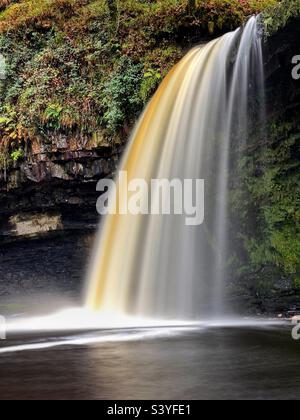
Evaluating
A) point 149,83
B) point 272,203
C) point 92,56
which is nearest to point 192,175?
point 272,203

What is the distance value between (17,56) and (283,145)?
8.61 meters

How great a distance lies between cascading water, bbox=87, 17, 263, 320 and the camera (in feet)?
32.4

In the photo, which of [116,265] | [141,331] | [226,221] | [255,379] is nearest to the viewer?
[255,379]

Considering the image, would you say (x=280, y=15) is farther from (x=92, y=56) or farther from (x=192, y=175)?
(x=92, y=56)

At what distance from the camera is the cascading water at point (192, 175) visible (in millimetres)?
9875

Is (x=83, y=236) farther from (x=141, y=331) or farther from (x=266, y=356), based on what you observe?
(x=266, y=356)

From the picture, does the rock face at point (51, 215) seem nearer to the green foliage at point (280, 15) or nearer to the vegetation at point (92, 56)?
the vegetation at point (92, 56)

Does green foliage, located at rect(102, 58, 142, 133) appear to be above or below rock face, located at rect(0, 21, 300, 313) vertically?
above

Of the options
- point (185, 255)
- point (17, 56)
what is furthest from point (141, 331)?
point (17, 56)

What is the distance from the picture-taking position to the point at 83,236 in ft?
46.2

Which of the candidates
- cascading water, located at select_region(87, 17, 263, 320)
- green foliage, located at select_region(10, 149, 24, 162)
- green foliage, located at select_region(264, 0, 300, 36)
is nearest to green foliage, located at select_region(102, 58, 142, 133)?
cascading water, located at select_region(87, 17, 263, 320)

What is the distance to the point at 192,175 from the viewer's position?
1020 centimetres

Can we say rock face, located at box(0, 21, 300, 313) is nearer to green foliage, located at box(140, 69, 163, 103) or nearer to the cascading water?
green foliage, located at box(140, 69, 163, 103)

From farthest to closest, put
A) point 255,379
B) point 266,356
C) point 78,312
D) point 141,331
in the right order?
point 78,312 → point 141,331 → point 266,356 → point 255,379
